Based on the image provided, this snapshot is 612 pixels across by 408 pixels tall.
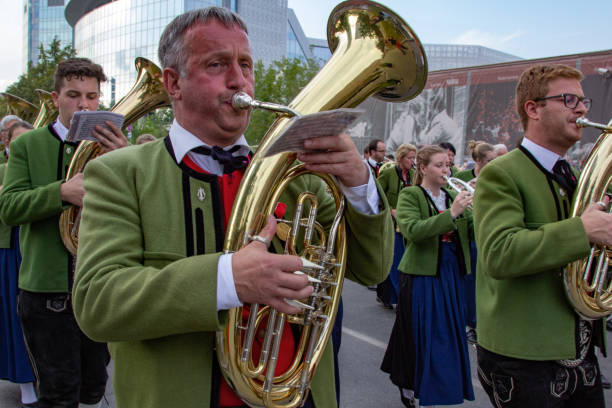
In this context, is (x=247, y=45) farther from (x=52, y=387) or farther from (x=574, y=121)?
(x=52, y=387)

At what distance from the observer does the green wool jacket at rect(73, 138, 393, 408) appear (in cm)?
116

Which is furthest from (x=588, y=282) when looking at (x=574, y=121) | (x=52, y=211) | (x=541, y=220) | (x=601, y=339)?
(x=52, y=211)

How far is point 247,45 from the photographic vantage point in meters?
1.47

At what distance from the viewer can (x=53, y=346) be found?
266cm

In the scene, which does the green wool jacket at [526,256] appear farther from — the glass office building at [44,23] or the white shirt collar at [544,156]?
the glass office building at [44,23]

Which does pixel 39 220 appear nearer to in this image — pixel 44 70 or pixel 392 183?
pixel 392 183

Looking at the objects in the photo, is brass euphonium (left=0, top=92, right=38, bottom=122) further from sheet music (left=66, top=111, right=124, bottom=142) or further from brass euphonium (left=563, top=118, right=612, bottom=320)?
brass euphonium (left=563, top=118, right=612, bottom=320)

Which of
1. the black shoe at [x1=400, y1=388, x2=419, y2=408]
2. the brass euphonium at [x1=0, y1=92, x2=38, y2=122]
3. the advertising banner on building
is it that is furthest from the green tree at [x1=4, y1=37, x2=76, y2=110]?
the black shoe at [x1=400, y1=388, x2=419, y2=408]

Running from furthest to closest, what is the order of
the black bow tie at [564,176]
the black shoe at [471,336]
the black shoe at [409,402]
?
the black shoe at [471,336], the black shoe at [409,402], the black bow tie at [564,176]

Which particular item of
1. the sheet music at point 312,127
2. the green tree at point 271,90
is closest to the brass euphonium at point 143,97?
the sheet music at point 312,127

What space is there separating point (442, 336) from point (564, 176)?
6.08 ft

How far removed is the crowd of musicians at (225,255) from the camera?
3.94ft

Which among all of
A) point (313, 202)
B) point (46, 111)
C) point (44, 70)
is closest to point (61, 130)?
point (46, 111)

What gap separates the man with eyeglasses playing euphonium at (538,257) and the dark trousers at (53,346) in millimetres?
2116
